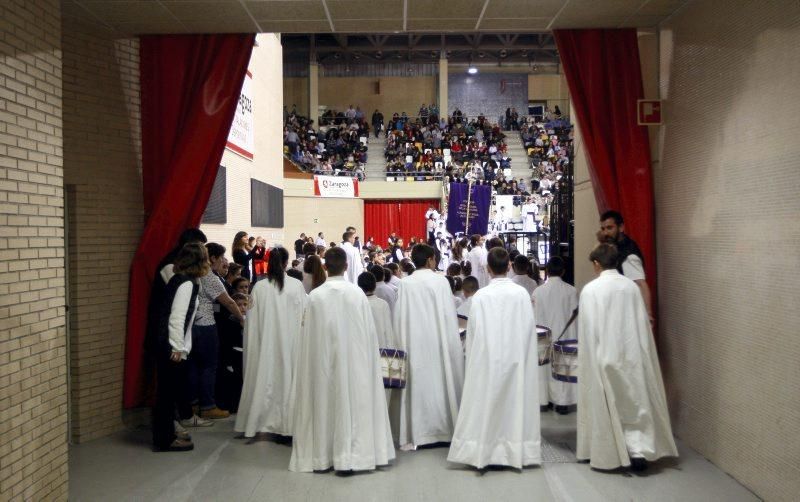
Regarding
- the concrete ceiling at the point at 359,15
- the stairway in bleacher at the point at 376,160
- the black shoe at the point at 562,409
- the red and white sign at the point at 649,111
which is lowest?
the black shoe at the point at 562,409

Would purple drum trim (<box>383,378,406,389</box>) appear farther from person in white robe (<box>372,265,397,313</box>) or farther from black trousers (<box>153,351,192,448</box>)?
person in white robe (<box>372,265,397,313</box>)

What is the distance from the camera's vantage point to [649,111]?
20.8ft

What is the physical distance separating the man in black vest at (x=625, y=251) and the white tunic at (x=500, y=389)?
0.98m

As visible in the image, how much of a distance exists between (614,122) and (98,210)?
4.95 metres

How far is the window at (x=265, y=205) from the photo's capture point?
15.0 metres

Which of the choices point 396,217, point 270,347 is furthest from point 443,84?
point 270,347

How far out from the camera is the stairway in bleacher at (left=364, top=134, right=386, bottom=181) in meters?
31.2

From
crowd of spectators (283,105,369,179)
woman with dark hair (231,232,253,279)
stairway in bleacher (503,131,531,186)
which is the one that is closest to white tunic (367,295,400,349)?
woman with dark hair (231,232,253,279)

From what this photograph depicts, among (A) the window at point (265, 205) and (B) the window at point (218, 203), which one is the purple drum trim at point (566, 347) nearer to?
(B) the window at point (218, 203)

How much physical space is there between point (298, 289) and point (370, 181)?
22.4 m

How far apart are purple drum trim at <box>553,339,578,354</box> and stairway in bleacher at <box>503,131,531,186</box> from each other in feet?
83.8

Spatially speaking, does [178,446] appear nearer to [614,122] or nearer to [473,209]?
[614,122]

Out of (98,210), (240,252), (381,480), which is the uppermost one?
(98,210)

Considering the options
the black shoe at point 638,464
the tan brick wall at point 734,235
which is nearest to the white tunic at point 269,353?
the black shoe at point 638,464
